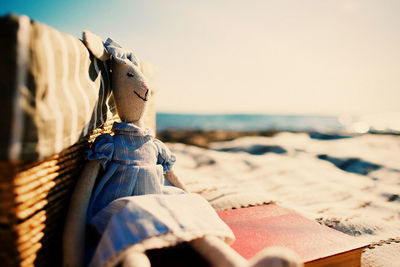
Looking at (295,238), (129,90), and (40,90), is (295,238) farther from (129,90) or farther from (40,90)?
(40,90)

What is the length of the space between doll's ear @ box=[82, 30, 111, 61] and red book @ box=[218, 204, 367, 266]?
2.85ft

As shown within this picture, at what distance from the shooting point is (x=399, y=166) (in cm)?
286

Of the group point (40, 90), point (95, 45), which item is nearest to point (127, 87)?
point (95, 45)

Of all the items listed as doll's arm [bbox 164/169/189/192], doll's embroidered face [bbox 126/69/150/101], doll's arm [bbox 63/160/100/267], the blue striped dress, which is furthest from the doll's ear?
doll's arm [bbox 164/169/189/192]

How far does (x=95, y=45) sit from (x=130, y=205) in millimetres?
554

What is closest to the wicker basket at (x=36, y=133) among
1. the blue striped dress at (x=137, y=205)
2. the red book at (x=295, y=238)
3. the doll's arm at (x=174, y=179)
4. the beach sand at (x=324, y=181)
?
the blue striped dress at (x=137, y=205)

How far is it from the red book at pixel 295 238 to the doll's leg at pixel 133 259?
1.35 ft

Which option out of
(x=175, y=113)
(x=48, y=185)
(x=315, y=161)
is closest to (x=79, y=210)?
(x=48, y=185)

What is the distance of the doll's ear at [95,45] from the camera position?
88 centimetres

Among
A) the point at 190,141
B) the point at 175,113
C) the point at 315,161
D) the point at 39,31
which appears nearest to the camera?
the point at 39,31

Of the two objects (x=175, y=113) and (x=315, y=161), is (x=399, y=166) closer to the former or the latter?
(x=315, y=161)

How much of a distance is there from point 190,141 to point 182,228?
4758 mm

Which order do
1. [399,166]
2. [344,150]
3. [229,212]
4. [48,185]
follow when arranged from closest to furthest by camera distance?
[48,185] < [229,212] < [399,166] < [344,150]

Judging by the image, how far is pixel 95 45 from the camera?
916mm
